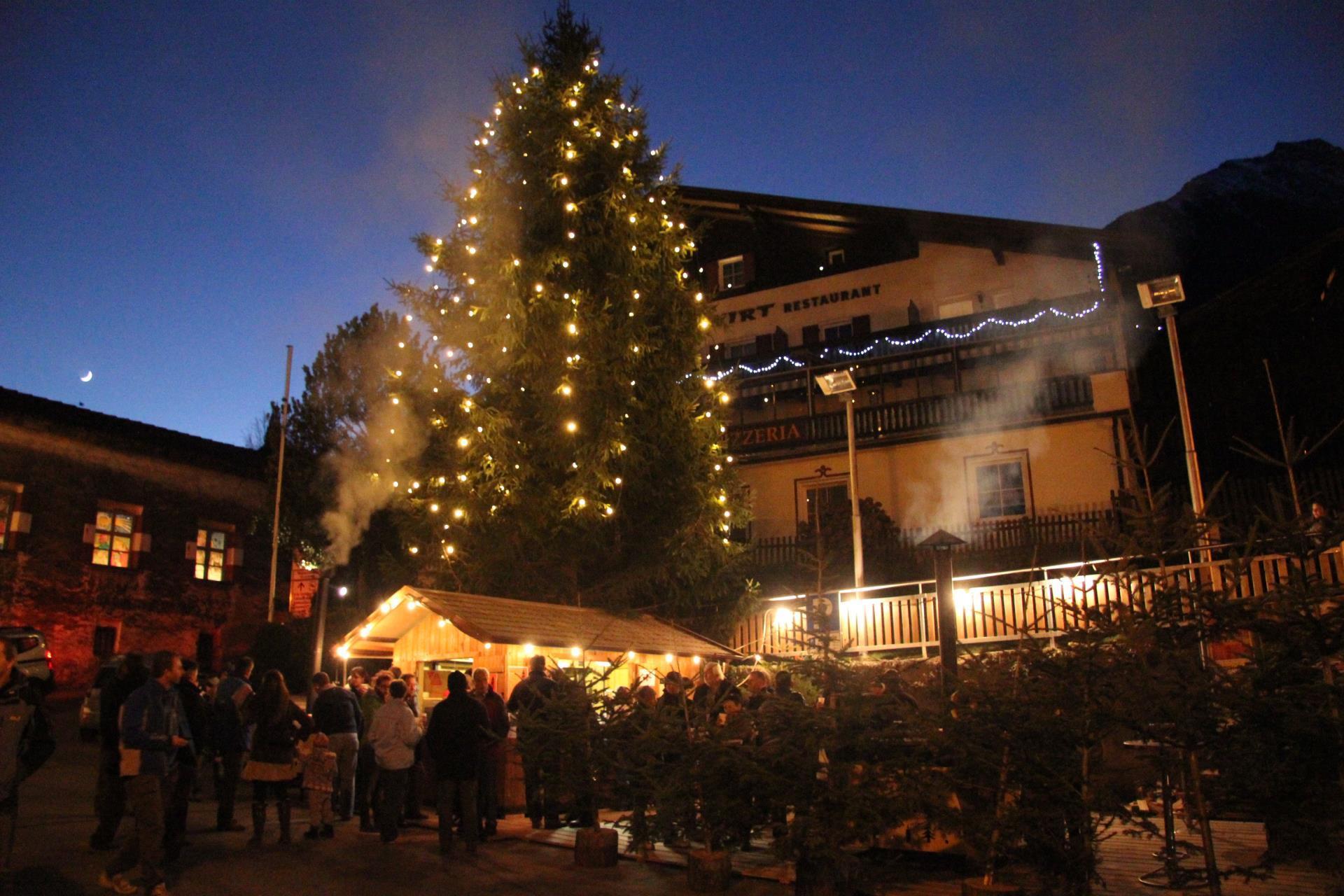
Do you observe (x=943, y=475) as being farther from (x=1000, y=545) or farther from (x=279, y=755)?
(x=279, y=755)

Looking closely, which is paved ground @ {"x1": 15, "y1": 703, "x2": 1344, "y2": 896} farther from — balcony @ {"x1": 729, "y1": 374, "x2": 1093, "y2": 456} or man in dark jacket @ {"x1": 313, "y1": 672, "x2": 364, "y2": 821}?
balcony @ {"x1": 729, "y1": 374, "x2": 1093, "y2": 456}

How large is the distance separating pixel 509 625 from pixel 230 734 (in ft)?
11.8

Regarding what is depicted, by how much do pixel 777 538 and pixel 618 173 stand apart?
35.9 feet

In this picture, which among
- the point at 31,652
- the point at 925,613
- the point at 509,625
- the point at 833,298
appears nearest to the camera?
the point at 509,625

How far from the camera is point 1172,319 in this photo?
1531cm

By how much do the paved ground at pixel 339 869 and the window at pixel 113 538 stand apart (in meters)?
16.9

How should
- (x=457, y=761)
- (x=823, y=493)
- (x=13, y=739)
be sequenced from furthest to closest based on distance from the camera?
1. (x=823, y=493)
2. (x=457, y=761)
3. (x=13, y=739)

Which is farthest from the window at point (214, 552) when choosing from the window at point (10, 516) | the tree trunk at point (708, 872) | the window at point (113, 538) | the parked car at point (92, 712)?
the tree trunk at point (708, 872)

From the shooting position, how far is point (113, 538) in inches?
1046

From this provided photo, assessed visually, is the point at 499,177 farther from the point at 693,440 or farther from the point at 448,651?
the point at 448,651

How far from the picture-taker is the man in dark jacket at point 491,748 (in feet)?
35.0

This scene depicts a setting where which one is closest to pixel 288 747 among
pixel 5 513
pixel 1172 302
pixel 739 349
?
pixel 1172 302

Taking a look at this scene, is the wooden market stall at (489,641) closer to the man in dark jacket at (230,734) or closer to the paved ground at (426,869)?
the man in dark jacket at (230,734)

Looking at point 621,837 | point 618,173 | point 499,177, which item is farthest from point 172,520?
point 621,837
